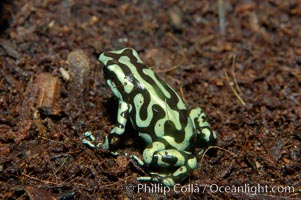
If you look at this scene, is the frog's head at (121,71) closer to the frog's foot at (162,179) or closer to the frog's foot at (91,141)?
the frog's foot at (91,141)

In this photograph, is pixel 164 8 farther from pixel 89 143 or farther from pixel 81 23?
pixel 89 143

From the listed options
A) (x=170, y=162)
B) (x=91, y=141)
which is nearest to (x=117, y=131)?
(x=91, y=141)

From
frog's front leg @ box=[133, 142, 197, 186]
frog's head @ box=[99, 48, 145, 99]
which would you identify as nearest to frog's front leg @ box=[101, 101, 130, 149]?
frog's head @ box=[99, 48, 145, 99]

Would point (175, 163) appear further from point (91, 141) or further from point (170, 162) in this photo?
point (91, 141)

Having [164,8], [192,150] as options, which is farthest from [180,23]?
[192,150]

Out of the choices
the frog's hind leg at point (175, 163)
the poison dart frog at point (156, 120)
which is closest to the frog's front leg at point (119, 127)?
the poison dart frog at point (156, 120)

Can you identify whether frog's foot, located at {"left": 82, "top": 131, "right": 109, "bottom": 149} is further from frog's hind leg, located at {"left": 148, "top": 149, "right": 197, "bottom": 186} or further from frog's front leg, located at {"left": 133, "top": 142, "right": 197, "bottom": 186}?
frog's hind leg, located at {"left": 148, "top": 149, "right": 197, "bottom": 186}
